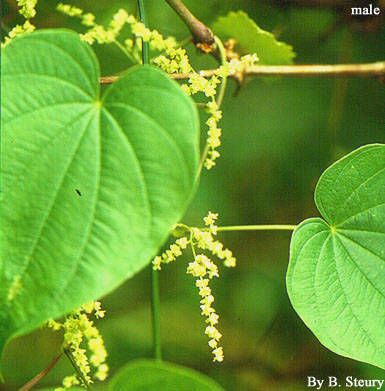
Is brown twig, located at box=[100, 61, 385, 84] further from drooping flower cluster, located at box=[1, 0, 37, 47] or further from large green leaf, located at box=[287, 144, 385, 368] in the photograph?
drooping flower cluster, located at box=[1, 0, 37, 47]

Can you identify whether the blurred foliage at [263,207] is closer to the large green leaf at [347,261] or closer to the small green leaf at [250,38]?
the small green leaf at [250,38]

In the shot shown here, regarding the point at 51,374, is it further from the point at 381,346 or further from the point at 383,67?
the point at 383,67

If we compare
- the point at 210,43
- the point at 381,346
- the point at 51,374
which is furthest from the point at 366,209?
the point at 51,374

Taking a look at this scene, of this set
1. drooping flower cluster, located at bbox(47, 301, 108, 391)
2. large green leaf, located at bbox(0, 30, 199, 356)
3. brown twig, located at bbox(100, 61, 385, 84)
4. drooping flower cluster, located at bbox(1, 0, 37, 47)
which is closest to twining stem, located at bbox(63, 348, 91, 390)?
drooping flower cluster, located at bbox(47, 301, 108, 391)

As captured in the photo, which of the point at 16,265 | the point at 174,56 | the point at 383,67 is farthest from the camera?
the point at 383,67

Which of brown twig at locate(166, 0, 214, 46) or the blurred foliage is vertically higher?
brown twig at locate(166, 0, 214, 46)

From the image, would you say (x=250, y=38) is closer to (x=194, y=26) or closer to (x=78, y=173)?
(x=194, y=26)
